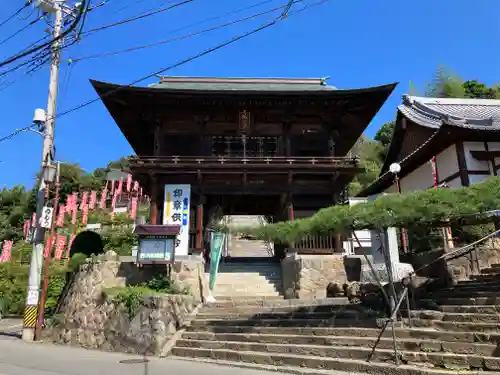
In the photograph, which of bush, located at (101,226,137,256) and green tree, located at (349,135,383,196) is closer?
bush, located at (101,226,137,256)

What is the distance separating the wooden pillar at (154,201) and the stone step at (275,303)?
5720 mm

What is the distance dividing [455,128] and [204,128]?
11466 millimetres

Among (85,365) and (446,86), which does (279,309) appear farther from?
(446,86)

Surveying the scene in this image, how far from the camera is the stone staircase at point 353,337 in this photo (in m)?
7.63

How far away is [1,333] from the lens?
1545 centimetres

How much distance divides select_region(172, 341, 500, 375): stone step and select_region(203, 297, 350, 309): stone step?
2762 mm

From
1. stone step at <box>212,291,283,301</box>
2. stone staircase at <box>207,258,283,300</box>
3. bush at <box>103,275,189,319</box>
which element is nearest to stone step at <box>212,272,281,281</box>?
stone staircase at <box>207,258,283,300</box>

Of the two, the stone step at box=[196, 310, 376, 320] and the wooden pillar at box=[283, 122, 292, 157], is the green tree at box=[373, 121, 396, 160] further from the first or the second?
the stone step at box=[196, 310, 376, 320]

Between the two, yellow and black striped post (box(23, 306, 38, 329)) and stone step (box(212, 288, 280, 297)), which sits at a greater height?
stone step (box(212, 288, 280, 297))

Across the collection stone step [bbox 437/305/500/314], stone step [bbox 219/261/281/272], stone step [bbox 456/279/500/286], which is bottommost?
stone step [bbox 437/305/500/314]

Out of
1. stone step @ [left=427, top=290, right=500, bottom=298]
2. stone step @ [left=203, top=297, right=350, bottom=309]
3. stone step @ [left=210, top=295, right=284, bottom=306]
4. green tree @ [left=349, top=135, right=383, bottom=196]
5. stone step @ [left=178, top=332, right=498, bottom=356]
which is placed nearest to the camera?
stone step @ [left=178, top=332, right=498, bottom=356]

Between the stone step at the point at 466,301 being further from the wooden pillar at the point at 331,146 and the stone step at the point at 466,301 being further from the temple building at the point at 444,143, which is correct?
the wooden pillar at the point at 331,146

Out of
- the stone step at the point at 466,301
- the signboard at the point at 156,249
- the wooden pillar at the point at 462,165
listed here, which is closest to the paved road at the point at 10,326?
the signboard at the point at 156,249

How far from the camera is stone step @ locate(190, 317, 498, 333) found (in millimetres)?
8211
